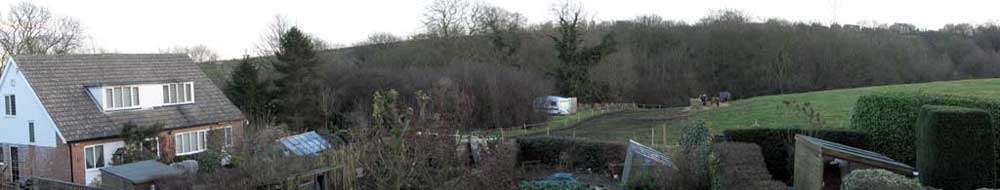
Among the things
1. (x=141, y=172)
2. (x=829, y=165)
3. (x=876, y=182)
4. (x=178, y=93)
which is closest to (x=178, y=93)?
(x=178, y=93)

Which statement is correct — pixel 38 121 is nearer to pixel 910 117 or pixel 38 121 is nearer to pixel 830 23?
pixel 910 117

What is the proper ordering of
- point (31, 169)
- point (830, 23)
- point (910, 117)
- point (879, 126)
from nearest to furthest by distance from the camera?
1. point (910, 117)
2. point (879, 126)
3. point (31, 169)
4. point (830, 23)

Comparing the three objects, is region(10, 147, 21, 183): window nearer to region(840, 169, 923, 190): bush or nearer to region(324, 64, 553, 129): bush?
region(324, 64, 553, 129): bush

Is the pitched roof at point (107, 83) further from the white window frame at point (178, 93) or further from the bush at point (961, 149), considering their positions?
the bush at point (961, 149)

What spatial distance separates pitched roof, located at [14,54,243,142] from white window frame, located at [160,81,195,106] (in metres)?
0.22

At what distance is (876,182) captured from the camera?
8781mm

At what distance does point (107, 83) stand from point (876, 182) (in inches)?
859

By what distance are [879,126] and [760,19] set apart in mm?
38840

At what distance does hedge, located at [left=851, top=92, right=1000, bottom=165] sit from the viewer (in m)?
12.8

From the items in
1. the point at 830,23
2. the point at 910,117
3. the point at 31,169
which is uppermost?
the point at 830,23

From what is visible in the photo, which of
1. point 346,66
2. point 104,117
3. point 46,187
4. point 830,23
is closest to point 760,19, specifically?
point 830,23

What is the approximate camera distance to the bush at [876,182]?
867cm

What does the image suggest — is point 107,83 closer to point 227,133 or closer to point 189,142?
point 189,142

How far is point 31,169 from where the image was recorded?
21297 mm
